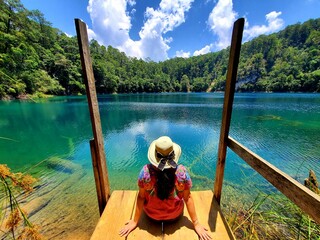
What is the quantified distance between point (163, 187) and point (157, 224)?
0.55 metres

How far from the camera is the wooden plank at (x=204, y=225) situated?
1.76 m

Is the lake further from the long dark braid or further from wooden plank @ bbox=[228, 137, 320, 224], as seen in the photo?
wooden plank @ bbox=[228, 137, 320, 224]

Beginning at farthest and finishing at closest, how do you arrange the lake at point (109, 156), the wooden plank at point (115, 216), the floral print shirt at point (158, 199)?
1. the lake at point (109, 156)
2. the wooden plank at point (115, 216)
3. the floral print shirt at point (158, 199)

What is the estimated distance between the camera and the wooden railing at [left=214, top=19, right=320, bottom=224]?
937 mm

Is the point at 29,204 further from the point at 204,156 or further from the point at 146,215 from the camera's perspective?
the point at 204,156

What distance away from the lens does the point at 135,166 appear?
743 cm

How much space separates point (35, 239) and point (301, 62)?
8971 centimetres

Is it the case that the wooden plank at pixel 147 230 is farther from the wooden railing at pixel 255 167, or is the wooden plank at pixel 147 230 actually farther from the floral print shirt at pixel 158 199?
the wooden railing at pixel 255 167

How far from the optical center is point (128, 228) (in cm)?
182

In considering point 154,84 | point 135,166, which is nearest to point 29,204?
point 135,166

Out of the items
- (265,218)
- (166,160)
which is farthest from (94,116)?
(265,218)

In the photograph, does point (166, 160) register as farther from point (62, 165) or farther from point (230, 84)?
point (62, 165)

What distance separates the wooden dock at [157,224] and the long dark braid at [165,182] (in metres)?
0.42

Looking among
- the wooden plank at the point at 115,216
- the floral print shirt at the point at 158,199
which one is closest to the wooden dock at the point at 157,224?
the wooden plank at the point at 115,216
